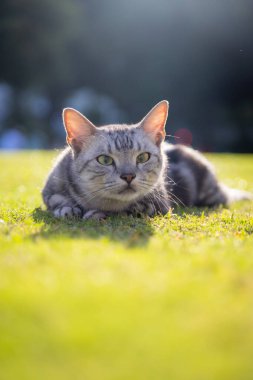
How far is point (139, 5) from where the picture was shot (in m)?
15.0

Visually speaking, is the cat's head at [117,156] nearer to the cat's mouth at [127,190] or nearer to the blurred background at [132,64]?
the cat's mouth at [127,190]

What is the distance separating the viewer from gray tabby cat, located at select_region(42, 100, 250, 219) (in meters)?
3.08

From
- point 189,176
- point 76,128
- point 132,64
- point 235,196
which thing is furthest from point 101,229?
point 132,64

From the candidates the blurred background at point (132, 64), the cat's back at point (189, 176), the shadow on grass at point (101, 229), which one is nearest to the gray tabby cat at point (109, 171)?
the shadow on grass at point (101, 229)

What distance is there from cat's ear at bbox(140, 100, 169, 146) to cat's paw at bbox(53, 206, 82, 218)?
72cm

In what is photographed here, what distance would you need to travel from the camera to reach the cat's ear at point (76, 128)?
3.23 meters

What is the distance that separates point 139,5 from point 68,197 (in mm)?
12912

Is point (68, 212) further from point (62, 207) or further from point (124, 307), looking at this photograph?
point (124, 307)

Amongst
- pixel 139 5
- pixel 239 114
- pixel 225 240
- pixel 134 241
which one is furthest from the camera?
pixel 139 5

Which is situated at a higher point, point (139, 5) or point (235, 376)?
point (139, 5)

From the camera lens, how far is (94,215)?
10.3 feet

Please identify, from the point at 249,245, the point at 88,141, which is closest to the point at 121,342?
the point at 249,245

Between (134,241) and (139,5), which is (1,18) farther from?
(134,241)

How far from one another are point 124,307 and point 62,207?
188 cm
